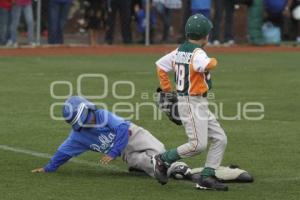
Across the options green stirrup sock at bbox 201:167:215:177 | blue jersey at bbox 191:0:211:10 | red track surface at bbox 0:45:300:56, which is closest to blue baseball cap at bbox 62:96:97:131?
green stirrup sock at bbox 201:167:215:177

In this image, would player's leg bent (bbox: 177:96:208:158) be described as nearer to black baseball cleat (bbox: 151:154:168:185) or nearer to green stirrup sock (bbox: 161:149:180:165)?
green stirrup sock (bbox: 161:149:180:165)

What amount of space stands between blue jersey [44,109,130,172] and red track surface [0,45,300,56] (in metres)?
14.5

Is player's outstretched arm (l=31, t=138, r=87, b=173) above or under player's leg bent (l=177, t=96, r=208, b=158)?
under

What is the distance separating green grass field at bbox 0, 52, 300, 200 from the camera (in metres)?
9.48

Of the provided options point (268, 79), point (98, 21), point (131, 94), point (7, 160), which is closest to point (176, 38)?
point (98, 21)

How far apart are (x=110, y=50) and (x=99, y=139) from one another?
16.1m

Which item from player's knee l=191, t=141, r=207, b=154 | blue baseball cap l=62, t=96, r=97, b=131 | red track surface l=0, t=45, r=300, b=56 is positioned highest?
blue baseball cap l=62, t=96, r=97, b=131

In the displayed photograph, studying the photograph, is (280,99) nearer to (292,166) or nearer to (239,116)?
(239,116)

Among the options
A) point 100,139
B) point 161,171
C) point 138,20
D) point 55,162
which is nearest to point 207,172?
point 161,171

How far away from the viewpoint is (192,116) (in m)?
9.48

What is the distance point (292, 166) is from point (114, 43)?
58.4ft

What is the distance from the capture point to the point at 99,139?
33.6 feet

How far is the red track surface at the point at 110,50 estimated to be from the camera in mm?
25156

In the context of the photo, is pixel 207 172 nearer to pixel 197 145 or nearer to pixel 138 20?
pixel 197 145
